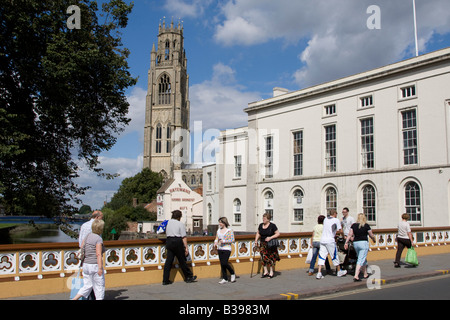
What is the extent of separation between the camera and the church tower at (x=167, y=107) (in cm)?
13888

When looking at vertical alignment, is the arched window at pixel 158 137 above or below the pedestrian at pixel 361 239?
above

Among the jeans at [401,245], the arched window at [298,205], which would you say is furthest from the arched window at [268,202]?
the jeans at [401,245]

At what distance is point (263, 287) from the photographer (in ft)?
35.4

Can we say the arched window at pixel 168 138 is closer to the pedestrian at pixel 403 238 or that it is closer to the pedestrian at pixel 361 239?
the pedestrian at pixel 403 238

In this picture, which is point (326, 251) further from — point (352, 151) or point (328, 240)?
point (352, 151)

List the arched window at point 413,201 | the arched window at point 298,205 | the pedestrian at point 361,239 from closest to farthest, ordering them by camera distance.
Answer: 1. the pedestrian at point 361,239
2. the arched window at point 413,201
3. the arched window at point 298,205

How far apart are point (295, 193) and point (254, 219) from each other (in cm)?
550

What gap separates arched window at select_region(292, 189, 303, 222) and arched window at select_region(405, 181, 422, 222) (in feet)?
34.1

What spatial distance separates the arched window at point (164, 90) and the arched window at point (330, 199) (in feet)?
370

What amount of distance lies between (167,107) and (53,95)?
124 m

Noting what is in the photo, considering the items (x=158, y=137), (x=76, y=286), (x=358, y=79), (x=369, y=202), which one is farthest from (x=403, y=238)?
(x=158, y=137)

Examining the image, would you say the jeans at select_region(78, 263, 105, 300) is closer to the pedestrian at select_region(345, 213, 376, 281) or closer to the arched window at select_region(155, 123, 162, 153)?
the pedestrian at select_region(345, 213, 376, 281)

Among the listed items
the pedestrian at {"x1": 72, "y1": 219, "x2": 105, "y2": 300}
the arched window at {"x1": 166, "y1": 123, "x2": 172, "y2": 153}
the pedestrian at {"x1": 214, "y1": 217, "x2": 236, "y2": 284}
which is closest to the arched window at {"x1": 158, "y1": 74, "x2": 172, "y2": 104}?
the arched window at {"x1": 166, "y1": 123, "x2": 172, "y2": 153}
